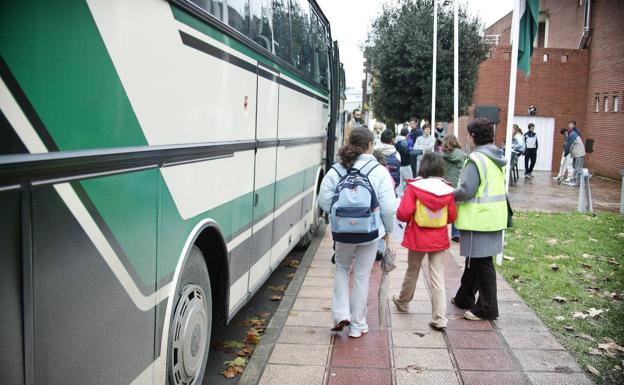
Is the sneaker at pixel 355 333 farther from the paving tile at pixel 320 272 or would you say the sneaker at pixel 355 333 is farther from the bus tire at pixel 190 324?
the paving tile at pixel 320 272

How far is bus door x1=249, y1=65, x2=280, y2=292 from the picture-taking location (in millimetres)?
5605

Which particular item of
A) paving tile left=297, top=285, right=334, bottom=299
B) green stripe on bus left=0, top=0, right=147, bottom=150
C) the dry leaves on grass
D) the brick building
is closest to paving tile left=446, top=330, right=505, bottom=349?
the dry leaves on grass

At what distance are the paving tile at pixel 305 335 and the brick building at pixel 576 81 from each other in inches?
938

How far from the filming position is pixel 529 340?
18.3ft

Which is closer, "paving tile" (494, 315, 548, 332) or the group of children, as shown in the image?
the group of children

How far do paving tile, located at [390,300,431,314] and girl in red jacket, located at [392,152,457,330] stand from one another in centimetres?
54

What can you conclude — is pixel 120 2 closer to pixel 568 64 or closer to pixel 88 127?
pixel 88 127

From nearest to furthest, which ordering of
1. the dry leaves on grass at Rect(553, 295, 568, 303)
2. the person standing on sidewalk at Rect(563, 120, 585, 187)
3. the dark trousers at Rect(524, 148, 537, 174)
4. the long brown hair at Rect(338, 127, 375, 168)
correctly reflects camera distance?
the long brown hair at Rect(338, 127, 375, 168) → the dry leaves on grass at Rect(553, 295, 568, 303) → the person standing on sidewalk at Rect(563, 120, 585, 187) → the dark trousers at Rect(524, 148, 537, 174)

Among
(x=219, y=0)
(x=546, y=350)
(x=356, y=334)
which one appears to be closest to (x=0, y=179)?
(x=219, y=0)

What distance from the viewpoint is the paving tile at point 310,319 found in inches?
236

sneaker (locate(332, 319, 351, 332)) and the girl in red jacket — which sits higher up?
the girl in red jacket

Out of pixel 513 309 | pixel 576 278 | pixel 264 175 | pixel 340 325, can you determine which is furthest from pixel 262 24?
pixel 576 278

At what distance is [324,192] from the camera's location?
17.9 feet

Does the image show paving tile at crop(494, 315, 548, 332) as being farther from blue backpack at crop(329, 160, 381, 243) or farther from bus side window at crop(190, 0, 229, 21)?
bus side window at crop(190, 0, 229, 21)
